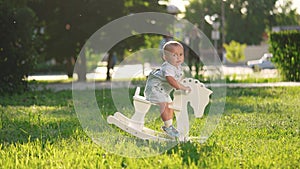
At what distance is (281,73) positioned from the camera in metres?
18.5

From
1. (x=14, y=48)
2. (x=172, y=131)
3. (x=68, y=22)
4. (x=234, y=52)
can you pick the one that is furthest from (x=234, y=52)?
(x=172, y=131)

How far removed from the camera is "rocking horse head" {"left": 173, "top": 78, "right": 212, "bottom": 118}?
5.74 m

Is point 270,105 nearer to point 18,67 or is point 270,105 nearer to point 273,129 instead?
point 273,129

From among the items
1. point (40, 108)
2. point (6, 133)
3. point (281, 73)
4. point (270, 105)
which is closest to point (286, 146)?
point (6, 133)

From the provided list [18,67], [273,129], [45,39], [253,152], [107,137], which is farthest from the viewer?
[45,39]

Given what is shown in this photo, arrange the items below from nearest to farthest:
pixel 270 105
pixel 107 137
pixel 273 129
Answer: pixel 107 137, pixel 273 129, pixel 270 105

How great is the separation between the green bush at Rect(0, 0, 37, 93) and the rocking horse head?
8411 millimetres

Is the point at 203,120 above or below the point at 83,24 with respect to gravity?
below

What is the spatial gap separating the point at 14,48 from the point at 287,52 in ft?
27.7

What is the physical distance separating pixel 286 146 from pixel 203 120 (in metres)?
2.36

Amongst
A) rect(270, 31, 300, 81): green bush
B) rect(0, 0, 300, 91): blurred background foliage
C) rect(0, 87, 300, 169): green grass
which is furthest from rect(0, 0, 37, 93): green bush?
rect(270, 31, 300, 81): green bush

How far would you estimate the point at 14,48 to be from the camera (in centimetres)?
1370

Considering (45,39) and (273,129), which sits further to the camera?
(45,39)

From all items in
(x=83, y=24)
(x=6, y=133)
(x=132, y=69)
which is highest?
(x=83, y=24)
